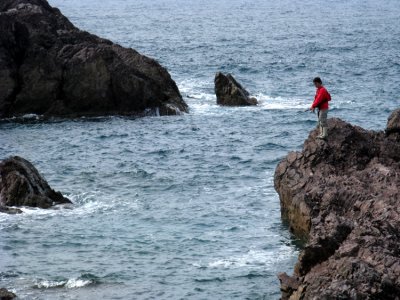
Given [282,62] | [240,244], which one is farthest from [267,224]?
[282,62]

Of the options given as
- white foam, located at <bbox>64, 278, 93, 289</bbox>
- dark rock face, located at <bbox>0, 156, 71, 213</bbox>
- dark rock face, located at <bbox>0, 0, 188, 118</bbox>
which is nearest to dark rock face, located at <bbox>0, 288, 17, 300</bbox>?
white foam, located at <bbox>64, 278, 93, 289</bbox>

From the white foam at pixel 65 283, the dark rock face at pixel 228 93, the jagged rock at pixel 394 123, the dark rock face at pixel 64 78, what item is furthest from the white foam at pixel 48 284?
the dark rock face at pixel 228 93

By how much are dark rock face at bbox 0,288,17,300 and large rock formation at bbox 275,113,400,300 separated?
28.6 feet

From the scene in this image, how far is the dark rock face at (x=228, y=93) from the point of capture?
58.7m

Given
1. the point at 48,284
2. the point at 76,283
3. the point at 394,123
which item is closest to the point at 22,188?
the point at 48,284

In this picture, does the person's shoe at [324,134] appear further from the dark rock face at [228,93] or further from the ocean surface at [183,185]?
the dark rock face at [228,93]

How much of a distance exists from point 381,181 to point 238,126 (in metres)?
23.8

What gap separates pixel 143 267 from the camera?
30094mm

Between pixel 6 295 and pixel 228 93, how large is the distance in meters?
34.7

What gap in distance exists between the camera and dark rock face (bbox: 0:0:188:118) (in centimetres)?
5288

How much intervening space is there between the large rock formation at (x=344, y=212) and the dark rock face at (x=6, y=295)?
873 centimetres

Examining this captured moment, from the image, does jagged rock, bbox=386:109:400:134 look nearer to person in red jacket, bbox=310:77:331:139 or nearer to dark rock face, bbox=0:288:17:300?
person in red jacket, bbox=310:77:331:139

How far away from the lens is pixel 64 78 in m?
53.4

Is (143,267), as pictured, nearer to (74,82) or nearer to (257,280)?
(257,280)
